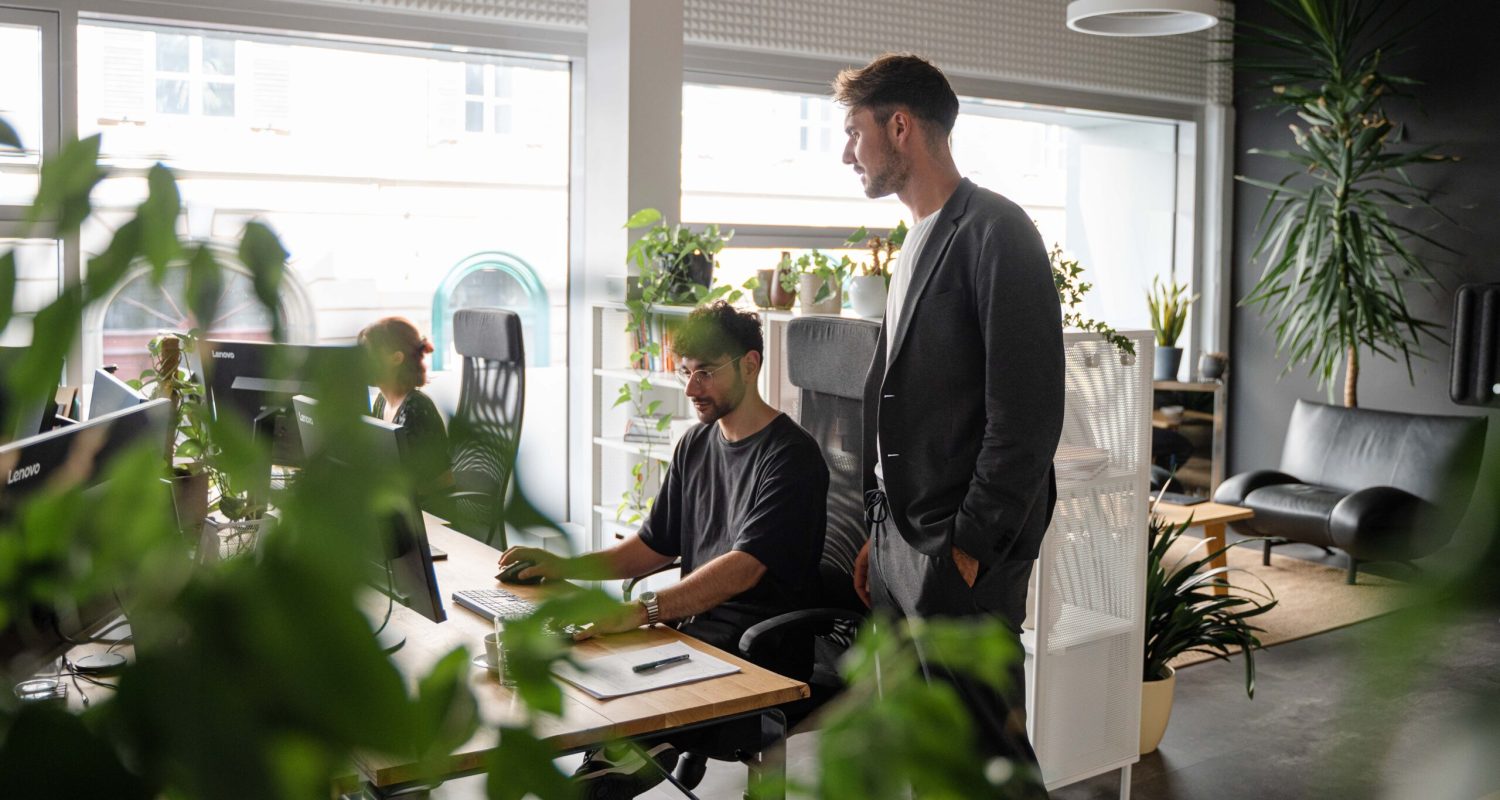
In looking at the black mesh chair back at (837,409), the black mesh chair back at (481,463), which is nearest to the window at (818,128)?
the black mesh chair back at (837,409)

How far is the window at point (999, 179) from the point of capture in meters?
6.18

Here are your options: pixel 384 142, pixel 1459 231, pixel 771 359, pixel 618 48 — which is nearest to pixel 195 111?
pixel 384 142

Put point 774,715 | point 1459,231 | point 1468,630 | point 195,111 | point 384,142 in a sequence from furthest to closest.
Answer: point 1459,231 < point 384,142 < point 195,111 < point 774,715 < point 1468,630

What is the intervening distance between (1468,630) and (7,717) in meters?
0.22

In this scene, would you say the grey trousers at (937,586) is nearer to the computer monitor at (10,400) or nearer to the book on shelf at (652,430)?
the book on shelf at (652,430)

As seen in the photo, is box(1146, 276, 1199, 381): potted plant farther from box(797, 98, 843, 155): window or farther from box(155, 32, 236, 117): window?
box(155, 32, 236, 117): window

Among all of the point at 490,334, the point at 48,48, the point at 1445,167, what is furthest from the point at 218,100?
the point at 1445,167

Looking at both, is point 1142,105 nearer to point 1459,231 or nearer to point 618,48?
point 1459,231

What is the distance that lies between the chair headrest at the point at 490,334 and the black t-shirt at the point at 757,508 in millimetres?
1168

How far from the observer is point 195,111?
5.01 metres

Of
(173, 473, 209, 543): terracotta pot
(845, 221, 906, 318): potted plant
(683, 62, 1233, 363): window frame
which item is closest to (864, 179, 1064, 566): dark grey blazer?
(845, 221, 906, 318): potted plant

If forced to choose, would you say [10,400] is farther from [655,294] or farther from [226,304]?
[655,294]

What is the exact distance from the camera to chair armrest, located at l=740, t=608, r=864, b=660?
265 cm

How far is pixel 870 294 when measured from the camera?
3980 mm
